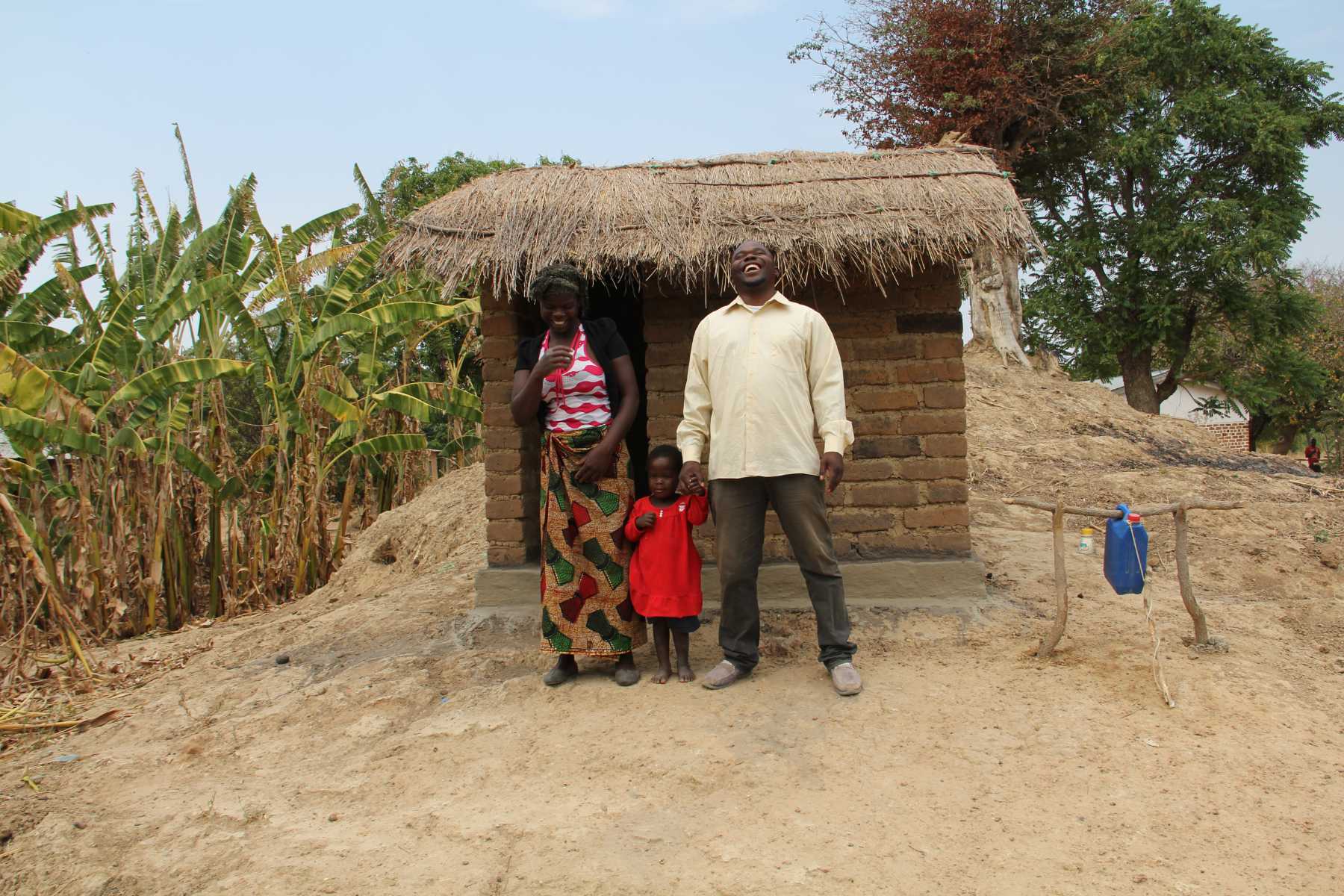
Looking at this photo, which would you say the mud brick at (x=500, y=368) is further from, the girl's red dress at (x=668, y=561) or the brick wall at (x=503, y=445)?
the girl's red dress at (x=668, y=561)

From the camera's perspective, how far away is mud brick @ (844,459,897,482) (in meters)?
4.65

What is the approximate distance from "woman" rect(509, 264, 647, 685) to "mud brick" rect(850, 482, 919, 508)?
50.9 inches

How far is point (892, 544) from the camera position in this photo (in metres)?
4.67

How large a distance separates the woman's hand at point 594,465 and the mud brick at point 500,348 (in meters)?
1.17

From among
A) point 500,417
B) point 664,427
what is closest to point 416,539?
point 500,417

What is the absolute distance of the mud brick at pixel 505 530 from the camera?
15.8ft

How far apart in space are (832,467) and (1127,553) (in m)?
1.20

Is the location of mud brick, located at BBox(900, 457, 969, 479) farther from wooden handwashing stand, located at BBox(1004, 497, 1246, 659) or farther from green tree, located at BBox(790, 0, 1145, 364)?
green tree, located at BBox(790, 0, 1145, 364)

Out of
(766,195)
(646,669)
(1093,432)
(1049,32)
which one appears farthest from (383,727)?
(1049,32)

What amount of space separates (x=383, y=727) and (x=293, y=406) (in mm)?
3755

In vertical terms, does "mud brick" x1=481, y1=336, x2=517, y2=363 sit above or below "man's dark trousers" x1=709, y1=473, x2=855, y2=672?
above

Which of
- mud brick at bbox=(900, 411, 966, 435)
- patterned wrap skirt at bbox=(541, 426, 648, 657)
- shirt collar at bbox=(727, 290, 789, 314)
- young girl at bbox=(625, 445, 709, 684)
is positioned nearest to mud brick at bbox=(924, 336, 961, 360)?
mud brick at bbox=(900, 411, 966, 435)

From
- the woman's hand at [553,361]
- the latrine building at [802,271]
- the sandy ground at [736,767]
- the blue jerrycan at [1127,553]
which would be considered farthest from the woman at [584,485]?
the blue jerrycan at [1127,553]

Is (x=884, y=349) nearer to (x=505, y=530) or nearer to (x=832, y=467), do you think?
(x=832, y=467)
